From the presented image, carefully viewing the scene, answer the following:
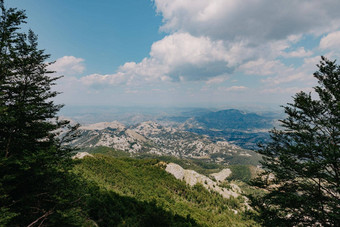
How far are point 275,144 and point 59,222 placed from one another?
23856 millimetres

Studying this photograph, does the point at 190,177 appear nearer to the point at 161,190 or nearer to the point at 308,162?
the point at 161,190

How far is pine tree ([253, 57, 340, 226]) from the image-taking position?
40.9 ft

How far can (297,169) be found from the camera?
13727 mm

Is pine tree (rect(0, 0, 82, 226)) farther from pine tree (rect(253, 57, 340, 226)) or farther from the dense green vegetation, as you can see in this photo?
the dense green vegetation

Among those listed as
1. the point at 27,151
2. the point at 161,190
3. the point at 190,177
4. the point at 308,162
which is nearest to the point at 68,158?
the point at 27,151

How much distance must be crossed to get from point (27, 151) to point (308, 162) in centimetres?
2524

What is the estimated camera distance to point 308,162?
1272 centimetres

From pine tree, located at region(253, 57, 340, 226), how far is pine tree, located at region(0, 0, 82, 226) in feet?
63.4

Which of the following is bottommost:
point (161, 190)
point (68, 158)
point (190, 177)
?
point (190, 177)

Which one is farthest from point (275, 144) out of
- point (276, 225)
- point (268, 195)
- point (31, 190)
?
point (31, 190)

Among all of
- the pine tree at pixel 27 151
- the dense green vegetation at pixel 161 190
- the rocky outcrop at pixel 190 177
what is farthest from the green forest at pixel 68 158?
the rocky outcrop at pixel 190 177

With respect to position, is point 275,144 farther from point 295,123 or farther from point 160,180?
point 160,180

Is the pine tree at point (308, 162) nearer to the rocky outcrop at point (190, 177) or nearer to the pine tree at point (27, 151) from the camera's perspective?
the pine tree at point (27, 151)

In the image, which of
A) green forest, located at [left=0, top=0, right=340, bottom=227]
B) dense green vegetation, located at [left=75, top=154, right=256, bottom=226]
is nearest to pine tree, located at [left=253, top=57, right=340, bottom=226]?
green forest, located at [left=0, top=0, right=340, bottom=227]
